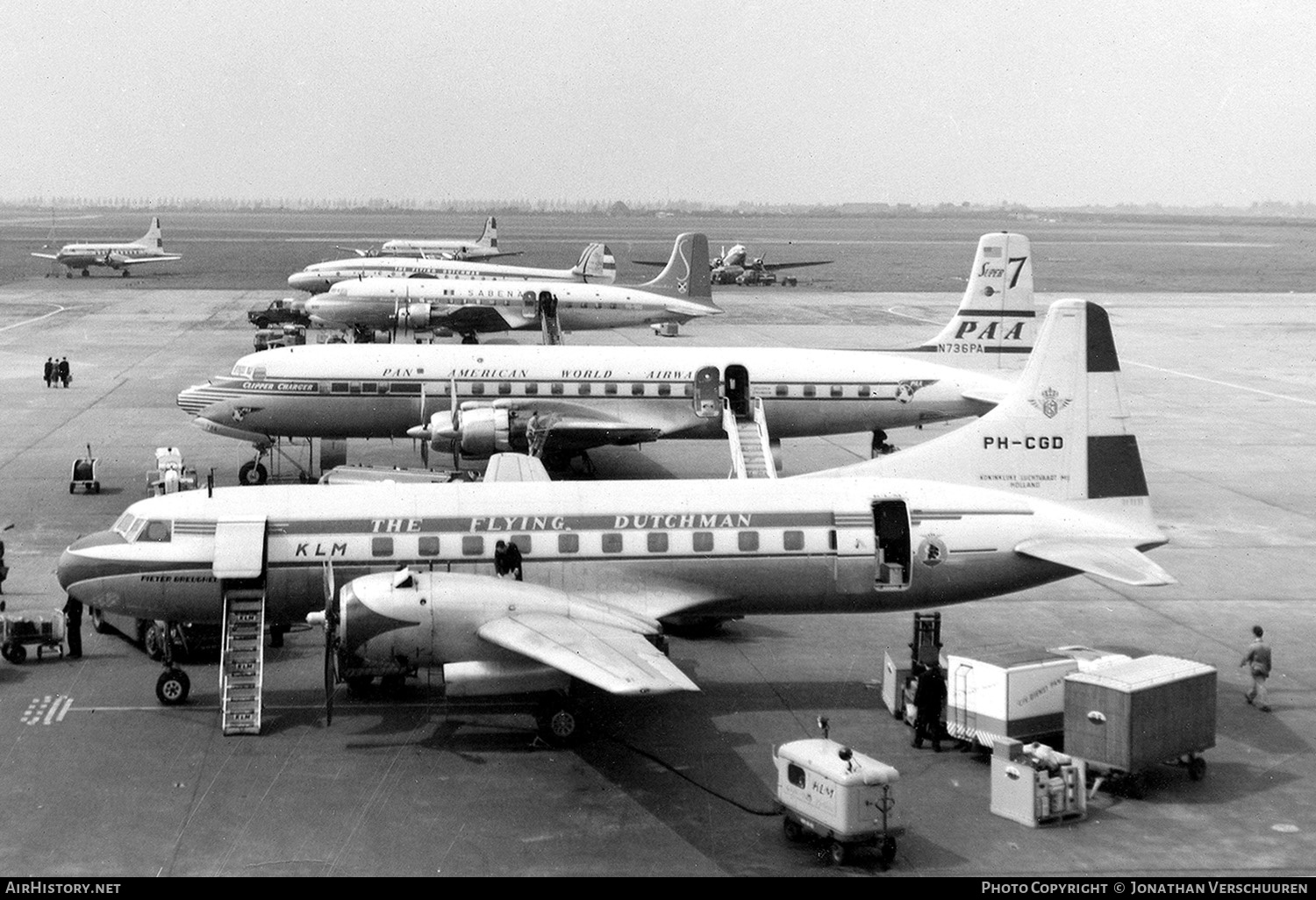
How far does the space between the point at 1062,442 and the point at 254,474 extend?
21.7m

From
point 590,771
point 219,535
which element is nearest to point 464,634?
point 590,771

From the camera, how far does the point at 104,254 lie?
10825cm

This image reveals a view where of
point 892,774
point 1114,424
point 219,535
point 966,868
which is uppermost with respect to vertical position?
point 1114,424

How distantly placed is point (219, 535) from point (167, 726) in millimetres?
2832

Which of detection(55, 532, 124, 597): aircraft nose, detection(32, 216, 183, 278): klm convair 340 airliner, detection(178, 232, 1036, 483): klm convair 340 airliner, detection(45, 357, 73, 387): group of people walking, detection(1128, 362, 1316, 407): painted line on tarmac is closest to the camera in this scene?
detection(55, 532, 124, 597): aircraft nose

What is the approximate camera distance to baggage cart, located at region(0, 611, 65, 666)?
21344 millimetres

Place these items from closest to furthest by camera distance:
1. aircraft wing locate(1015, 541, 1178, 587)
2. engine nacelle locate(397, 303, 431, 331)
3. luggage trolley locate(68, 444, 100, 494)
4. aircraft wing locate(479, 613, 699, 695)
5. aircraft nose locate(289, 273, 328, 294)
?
aircraft wing locate(479, 613, 699, 695), aircraft wing locate(1015, 541, 1178, 587), luggage trolley locate(68, 444, 100, 494), engine nacelle locate(397, 303, 431, 331), aircraft nose locate(289, 273, 328, 294)

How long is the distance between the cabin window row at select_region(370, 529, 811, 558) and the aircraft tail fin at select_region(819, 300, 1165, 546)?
9.69 feet

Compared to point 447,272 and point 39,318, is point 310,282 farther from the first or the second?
point 39,318

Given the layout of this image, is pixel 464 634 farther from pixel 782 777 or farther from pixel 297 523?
pixel 782 777

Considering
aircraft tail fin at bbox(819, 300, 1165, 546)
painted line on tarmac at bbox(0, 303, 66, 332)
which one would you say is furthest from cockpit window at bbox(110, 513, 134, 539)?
painted line on tarmac at bbox(0, 303, 66, 332)

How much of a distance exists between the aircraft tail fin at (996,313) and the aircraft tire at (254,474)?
65.0 ft

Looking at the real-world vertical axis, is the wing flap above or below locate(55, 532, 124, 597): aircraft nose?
above

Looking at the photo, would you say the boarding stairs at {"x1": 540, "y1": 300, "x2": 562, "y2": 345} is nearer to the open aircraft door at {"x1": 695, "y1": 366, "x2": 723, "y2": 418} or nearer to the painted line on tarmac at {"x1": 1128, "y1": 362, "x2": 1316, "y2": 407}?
the open aircraft door at {"x1": 695, "y1": 366, "x2": 723, "y2": 418}
